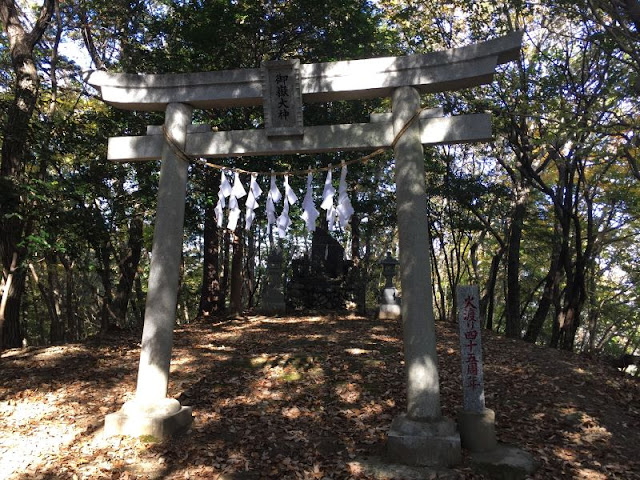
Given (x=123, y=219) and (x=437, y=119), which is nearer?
(x=437, y=119)

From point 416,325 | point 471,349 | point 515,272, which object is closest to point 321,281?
point 515,272

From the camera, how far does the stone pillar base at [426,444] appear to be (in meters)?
4.84

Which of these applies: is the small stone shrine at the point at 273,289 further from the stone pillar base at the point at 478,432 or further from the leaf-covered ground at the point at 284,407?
the stone pillar base at the point at 478,432

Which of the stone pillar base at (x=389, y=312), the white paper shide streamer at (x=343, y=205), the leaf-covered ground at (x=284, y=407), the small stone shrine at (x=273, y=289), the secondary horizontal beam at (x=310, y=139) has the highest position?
the secondary horizontal beam at (x=310, y=139)

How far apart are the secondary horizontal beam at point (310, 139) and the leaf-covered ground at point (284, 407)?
12.7 feet

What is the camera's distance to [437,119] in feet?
18.4

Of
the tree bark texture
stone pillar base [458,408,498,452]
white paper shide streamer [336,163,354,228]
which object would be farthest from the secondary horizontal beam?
the tree bark texture

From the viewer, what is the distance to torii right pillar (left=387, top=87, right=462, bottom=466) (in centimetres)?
488

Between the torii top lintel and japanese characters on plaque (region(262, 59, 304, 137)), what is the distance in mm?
120

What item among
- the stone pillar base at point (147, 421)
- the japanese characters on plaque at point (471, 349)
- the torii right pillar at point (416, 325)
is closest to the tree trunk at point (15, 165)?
the stone pillar base at point (147, 421)

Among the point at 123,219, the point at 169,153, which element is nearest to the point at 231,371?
the point at 169,153

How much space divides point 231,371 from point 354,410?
2724mm

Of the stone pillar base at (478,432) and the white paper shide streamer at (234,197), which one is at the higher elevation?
the white paper shide streamer at (234,197)

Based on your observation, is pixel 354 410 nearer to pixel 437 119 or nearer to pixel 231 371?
pixel 231 371
